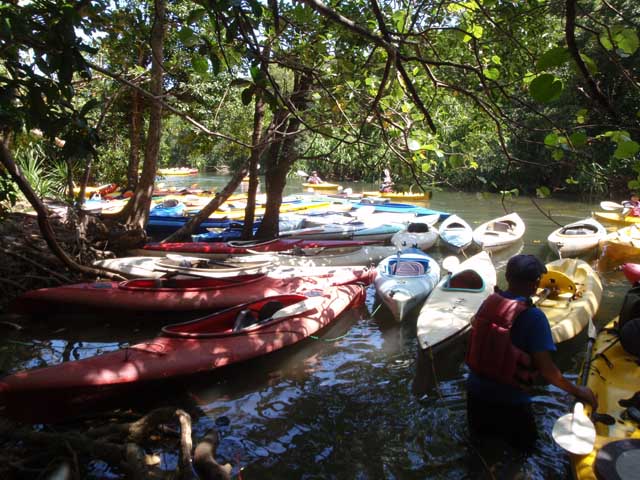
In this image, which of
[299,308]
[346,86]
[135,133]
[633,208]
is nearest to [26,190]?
[346,86]

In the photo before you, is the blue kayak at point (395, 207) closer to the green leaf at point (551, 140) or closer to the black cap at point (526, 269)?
the black cap at point (526, 269)

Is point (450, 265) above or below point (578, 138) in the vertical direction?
below

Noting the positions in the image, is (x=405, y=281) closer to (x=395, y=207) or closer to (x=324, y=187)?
(x=395, y=207)

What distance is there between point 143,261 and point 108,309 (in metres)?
2.03

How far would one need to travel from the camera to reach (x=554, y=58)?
1494 mm

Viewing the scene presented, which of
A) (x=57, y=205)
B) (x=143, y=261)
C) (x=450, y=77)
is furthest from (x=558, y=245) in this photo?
(x=57, y=205)

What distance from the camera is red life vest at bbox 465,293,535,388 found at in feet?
9.82

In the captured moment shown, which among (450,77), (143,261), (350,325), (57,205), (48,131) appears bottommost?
(350,325)

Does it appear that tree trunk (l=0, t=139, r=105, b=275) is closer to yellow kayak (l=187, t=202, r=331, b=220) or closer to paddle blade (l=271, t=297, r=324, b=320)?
paddle blade (l=271, t=297, r=324, b=320)

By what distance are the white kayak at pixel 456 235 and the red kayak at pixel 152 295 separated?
559 cm

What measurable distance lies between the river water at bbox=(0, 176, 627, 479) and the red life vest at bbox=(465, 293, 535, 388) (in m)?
0.69

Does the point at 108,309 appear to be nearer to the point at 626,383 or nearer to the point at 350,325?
the point at 350,325

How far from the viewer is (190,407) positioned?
16.9ft

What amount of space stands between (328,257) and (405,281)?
2.76 meters
